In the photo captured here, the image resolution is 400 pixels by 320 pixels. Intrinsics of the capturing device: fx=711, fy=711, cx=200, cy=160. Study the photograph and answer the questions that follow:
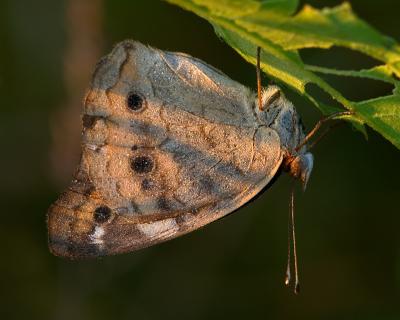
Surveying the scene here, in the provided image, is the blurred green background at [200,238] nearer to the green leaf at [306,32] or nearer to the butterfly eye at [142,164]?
the butterfly eye at [142,164]

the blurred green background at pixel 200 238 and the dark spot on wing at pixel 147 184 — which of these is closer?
the dark spot on wing at pixel 147 184

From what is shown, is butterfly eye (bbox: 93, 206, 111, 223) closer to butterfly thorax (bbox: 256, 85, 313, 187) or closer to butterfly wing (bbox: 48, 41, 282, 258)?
butterfly wing (bbox: 48, 41, 282, 258)

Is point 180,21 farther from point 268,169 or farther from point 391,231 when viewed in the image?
point 268,169

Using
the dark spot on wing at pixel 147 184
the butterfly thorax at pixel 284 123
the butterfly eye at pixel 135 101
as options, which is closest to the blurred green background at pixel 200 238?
the butterfly thorax at pixel 284 123

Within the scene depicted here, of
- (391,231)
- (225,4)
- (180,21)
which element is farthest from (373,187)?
(225,4)

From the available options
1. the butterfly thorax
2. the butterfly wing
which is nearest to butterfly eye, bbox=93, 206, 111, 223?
the butterfly wing

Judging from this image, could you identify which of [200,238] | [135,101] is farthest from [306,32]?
[200,238]

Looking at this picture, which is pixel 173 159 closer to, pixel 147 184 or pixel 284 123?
pixel 147 184
